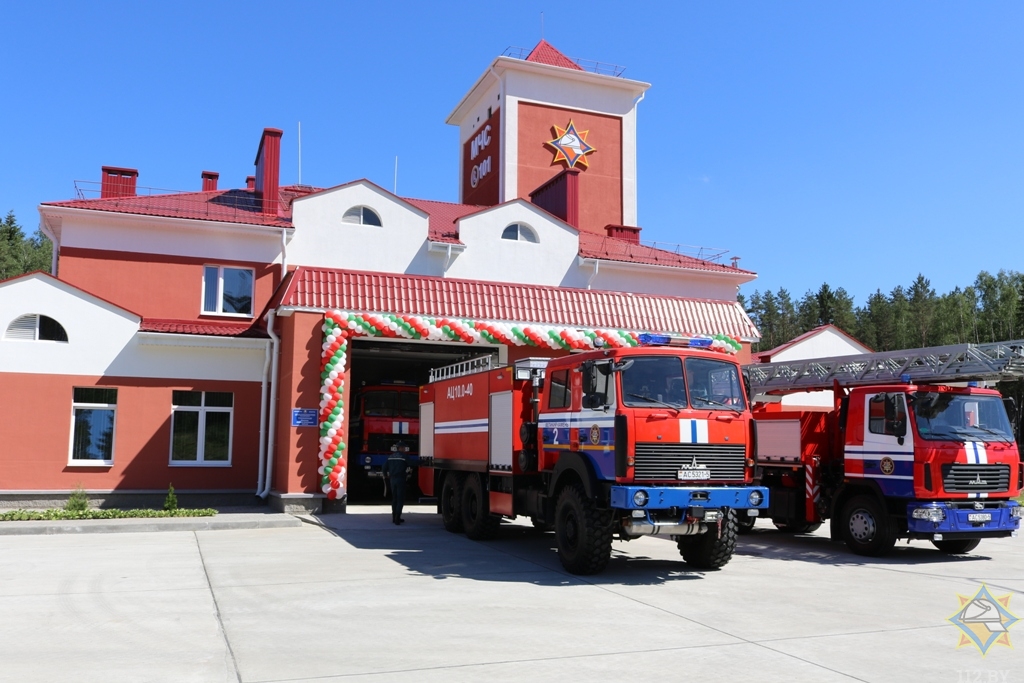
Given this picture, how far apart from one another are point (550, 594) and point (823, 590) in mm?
3409

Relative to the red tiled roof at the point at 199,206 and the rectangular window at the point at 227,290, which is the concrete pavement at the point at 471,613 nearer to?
the rectangular window at the point at 227,290

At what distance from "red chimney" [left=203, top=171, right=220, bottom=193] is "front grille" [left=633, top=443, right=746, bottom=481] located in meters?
24.7

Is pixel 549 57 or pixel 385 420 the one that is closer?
pixel 385 420

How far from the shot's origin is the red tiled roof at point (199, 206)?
23.1 metres

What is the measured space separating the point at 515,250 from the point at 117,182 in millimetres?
12620

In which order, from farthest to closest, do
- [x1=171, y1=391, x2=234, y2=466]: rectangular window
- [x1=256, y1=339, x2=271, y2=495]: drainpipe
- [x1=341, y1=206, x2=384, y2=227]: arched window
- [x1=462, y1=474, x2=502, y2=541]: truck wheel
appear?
[x1=341, y1=206, x2=384, y2=227]: arched window
[x1=171, y1=391, x2=234, y2=466]: rectangular window
[x1=256, y1=339, x2=271, y2=495]: drainpipe
[x1=462, y1=474, x2=502, y2=541]: truck wheel

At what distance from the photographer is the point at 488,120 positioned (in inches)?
1447

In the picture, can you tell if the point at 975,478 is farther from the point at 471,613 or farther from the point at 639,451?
the point at 471,613

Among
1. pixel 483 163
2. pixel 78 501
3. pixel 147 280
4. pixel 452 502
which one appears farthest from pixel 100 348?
pixel 483 163

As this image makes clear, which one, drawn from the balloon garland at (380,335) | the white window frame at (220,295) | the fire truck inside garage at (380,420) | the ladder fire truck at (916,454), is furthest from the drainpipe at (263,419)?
the ladder fire truck at (916,454)

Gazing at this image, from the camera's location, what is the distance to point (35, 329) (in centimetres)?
2005

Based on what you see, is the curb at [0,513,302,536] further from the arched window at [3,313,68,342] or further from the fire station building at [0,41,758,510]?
the arched window at [3,313,68,342]

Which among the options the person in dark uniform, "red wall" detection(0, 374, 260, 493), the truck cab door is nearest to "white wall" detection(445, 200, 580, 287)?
"red wall" detection(0, 374, 260, 493)

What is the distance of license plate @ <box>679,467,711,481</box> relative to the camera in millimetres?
10938
